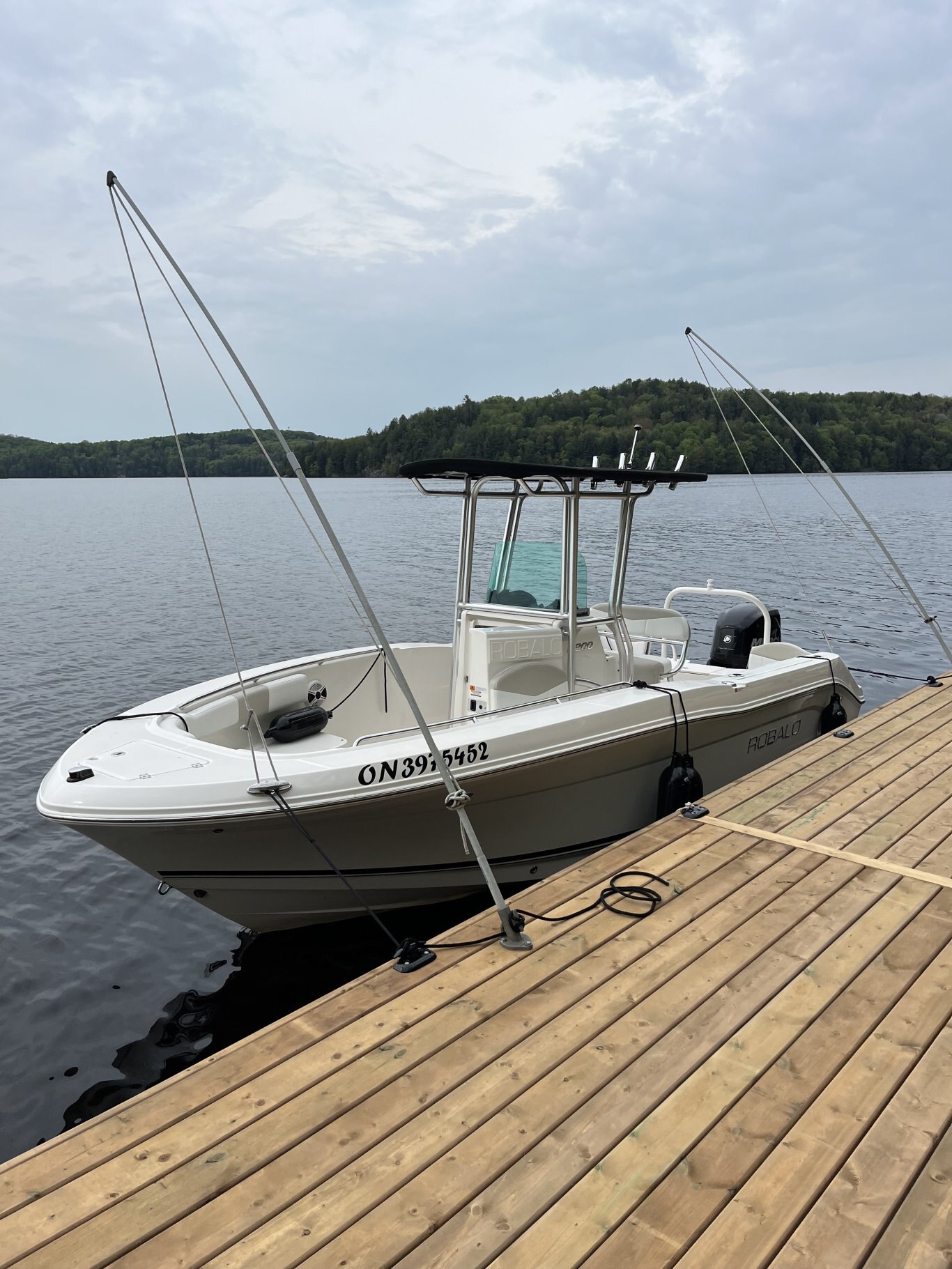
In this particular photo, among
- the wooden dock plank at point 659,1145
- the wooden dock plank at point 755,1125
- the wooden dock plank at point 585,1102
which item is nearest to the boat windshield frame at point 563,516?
the wooden dock plank at point 585,1102

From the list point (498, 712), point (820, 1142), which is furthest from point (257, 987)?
point (820, 1142)

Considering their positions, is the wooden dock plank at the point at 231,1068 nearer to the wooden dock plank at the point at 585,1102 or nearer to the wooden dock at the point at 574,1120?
the wooden dock at the point at 574,1120

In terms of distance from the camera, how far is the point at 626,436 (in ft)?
33.8

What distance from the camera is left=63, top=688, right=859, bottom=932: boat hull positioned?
4.78m

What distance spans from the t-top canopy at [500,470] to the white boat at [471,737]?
0.02m

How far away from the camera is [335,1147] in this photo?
8.25ft

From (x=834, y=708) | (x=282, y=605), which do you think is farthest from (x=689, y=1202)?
(x=282, y=605)

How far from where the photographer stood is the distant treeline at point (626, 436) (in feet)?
29.6

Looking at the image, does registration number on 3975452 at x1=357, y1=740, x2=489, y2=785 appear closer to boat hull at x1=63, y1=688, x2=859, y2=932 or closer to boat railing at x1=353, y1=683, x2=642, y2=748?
boat hull at x1=63, y1=688, x2=859, y2=932

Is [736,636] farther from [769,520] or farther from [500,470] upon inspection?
[769,520]

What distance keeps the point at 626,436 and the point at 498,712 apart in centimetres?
561

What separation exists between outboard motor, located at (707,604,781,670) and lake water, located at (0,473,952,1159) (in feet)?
5.22

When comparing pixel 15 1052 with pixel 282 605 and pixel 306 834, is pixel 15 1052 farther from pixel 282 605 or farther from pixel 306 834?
pixel 282 605

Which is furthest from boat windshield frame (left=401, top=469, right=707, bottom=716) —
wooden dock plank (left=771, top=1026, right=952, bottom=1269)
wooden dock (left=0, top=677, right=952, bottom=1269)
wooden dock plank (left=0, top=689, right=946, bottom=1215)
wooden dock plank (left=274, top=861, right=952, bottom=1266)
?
wooden dock plank (left=771, top=1026, right=952, bottom=1269)
